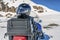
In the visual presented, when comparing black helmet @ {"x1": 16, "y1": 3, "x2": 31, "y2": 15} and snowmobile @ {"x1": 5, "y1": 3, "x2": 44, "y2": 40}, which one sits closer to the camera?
snowmobile @ {"x1": 5, "y1": 3, "x2": 44, "y2": 40}

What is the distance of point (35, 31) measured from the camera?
2.70m

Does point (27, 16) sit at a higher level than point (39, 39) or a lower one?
higher

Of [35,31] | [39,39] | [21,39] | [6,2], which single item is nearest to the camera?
[21,39]

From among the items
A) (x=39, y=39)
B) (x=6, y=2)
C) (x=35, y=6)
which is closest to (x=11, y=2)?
(x=6, y=2)

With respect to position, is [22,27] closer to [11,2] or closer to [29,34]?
[29,34]

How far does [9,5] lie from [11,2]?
36.2 inches

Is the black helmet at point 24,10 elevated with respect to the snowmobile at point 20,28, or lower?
elevated

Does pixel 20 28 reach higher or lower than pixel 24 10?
lower

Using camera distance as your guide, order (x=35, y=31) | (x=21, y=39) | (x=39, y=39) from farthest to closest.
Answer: (x=39, y=39), (x=35, y=31), (x=21, y=39)

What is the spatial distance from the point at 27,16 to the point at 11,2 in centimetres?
2202

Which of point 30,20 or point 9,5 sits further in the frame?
point 9,5

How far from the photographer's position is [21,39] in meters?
2.54

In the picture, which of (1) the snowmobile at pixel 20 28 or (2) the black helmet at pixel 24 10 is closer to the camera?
(1) the snowmobile at pixel 20 28

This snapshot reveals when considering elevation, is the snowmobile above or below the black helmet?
below
